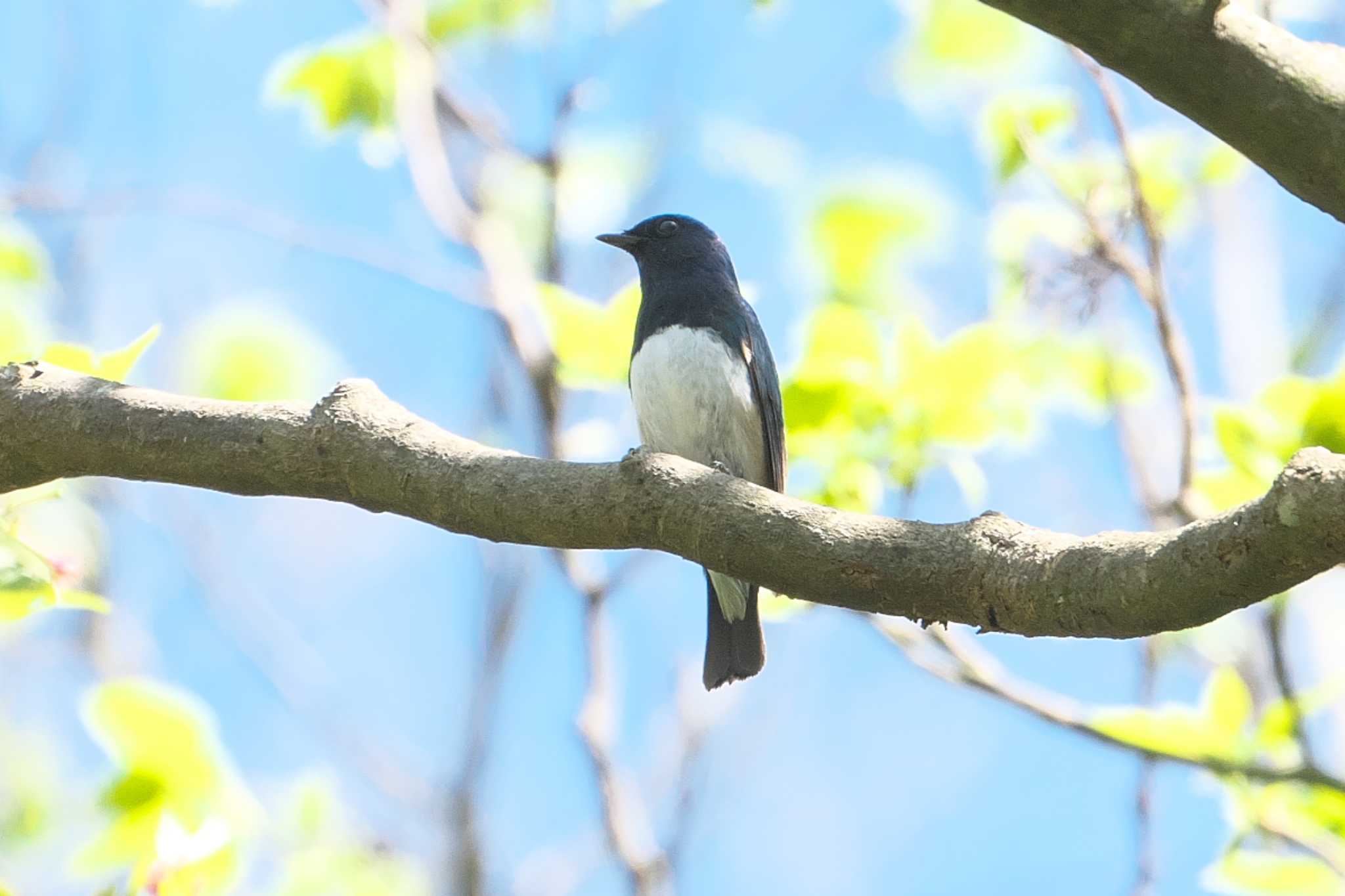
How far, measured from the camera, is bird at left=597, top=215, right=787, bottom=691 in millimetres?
4453

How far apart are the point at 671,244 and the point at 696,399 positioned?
969 millimetres

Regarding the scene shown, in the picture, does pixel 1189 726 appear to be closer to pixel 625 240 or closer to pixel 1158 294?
pixel 1158 294

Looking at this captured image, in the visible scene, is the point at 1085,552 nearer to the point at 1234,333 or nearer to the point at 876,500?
the point at 876,500

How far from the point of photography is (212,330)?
6176mm

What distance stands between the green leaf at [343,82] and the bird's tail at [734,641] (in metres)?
2.00

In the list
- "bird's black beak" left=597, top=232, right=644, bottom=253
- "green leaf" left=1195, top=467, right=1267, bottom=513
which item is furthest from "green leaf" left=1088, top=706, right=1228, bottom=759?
"bird's black beak" left=597, top=232, right=644, bottom=253

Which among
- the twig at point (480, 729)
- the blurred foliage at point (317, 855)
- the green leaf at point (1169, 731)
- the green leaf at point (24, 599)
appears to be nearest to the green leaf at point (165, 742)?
the green leaf at point (24, 599)

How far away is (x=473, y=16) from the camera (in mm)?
5785

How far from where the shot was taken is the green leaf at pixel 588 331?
3.54 meters

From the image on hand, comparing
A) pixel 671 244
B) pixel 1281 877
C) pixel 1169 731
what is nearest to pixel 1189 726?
pixel 1169 731

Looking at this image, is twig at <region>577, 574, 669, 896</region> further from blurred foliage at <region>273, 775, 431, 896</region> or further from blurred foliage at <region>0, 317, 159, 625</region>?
blurred foliage at <region>0, 317, 159, 625</region>

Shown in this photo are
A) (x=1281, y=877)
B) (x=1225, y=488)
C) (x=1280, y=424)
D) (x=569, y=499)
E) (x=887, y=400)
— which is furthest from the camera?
(x=887, y=400)

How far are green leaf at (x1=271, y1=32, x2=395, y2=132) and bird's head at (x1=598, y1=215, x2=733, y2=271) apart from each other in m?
1.13

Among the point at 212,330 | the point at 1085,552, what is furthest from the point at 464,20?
the point at 1085,552
